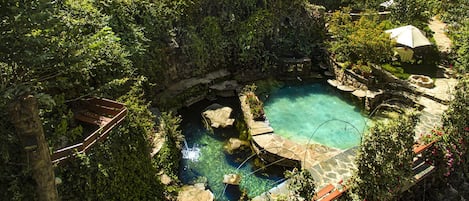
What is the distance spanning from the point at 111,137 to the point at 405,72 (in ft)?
46.7

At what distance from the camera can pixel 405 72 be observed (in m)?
16.5

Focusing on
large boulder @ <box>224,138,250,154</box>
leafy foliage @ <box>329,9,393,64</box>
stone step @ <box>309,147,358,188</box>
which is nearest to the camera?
stone step @ <box>309,147,358,188</box>

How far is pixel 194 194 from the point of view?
404 inches

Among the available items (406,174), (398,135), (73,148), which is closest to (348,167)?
(406,174)

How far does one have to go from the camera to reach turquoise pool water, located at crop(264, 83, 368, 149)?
1326 cm

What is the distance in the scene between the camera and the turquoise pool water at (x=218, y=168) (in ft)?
36.6

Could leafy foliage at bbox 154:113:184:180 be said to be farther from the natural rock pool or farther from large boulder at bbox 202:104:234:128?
large boulder at bbox 202:104:234:128

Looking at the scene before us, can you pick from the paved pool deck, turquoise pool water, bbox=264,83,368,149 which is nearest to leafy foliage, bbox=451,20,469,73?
the paved pool deck

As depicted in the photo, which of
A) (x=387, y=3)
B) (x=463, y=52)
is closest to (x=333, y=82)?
(x=463, y=52)

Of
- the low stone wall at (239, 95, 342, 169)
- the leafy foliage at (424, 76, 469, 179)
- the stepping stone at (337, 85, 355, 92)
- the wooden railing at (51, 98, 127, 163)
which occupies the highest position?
the wooden railing at (51, 98, 127, 163)

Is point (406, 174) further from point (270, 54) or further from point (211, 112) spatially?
point (270, 54)

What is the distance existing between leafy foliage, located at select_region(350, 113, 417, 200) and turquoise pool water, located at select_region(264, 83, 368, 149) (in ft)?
13.7

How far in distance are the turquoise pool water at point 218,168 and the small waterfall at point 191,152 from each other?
0.13 metres

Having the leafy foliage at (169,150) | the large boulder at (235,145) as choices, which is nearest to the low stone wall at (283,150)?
the large boulder at (235,145)
